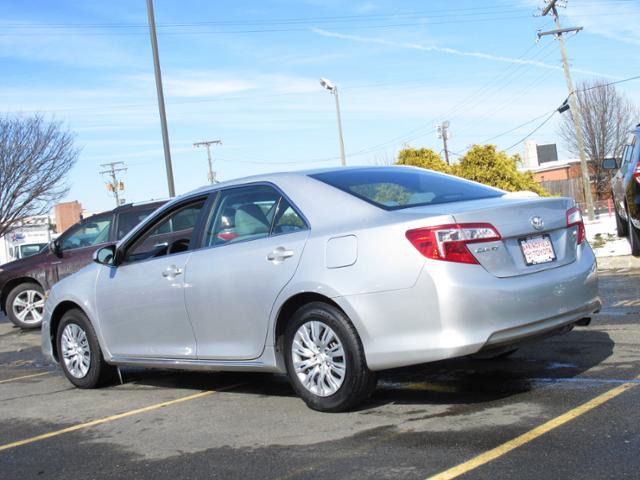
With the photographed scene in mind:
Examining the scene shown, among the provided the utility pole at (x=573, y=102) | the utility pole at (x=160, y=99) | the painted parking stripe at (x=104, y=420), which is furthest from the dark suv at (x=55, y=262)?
the utility pole at (x=573, y=102)

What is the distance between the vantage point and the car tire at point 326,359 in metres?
4.76

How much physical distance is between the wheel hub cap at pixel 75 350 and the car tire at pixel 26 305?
22.4 feet

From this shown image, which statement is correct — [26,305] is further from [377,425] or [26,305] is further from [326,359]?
[377,425]

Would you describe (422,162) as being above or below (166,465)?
above

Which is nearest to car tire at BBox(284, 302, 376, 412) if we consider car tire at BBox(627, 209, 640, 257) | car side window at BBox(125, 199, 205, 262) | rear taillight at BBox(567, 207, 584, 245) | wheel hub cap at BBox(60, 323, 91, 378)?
car side window at BBox(125, 199, 205, 262)

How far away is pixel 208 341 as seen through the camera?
18.6 ft

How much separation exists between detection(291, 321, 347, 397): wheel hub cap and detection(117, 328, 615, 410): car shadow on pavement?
0.98 ft

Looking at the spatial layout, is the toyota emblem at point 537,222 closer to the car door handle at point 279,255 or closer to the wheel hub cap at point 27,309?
the car door handle at point 279,255

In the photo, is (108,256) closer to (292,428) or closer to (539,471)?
(292,428)

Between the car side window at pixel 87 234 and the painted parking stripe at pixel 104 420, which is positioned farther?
the car side window at pixel 87 234

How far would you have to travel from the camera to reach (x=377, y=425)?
15.0 ft

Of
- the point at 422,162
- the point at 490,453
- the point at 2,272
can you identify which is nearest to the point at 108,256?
the point at 490,453

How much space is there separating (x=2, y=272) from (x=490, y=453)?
37.7ft

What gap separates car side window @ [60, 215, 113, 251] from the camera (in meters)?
12.7
